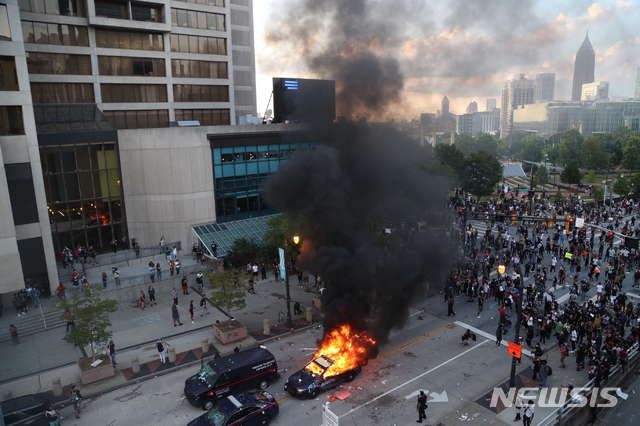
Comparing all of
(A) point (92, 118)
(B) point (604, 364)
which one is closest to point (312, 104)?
(A) point (92, 118)

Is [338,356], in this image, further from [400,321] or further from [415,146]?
[415,146]

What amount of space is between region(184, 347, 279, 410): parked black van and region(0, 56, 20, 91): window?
63.1ft

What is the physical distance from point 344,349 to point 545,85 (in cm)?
18877

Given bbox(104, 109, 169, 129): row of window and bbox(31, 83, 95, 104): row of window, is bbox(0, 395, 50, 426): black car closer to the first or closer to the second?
bbox(31, 83, 95, 104): row of window

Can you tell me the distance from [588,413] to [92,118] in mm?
33797

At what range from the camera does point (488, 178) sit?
164 ft

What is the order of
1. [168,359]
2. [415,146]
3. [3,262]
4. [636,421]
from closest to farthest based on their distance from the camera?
[636,421], [168,359], [3,262], [415,146]

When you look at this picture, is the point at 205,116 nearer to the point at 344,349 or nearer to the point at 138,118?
the point at 138,118

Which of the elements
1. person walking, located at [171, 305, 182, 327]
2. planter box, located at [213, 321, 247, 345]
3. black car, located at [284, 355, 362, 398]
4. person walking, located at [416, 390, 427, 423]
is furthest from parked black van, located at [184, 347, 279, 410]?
person walking, located at [171, 305, 182, 327]

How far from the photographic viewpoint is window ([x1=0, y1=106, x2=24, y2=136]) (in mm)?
22891

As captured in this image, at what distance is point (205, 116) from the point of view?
129 feet

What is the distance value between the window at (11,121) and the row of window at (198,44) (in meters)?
16.2

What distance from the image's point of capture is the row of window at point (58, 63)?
31.2 meters

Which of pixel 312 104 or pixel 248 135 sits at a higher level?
pixel 312 104
